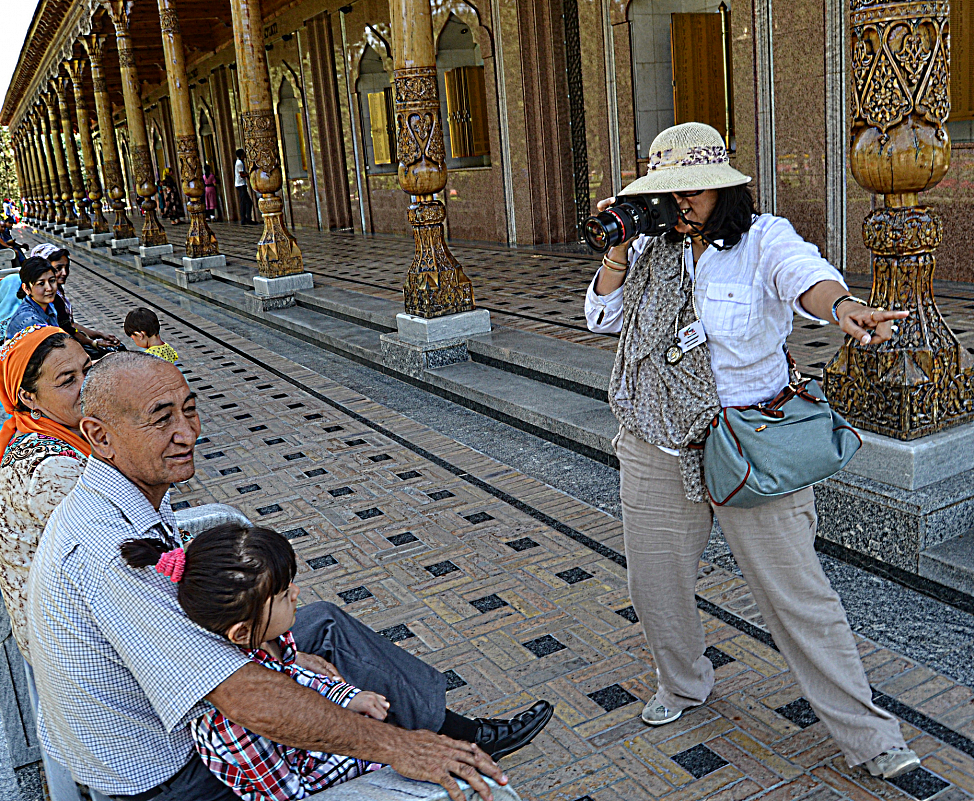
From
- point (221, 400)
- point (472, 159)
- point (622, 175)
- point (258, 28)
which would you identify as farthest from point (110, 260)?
point (221, 400)

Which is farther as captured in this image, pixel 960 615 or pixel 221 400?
pixel 221 400

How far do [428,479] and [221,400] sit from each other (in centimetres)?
269

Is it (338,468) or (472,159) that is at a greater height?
(472,159)

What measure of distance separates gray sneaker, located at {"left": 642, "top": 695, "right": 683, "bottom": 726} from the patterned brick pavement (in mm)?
34

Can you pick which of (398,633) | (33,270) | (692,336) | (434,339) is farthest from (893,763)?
(33,270)

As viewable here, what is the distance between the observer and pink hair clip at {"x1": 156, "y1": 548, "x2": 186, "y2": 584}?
1.59 m

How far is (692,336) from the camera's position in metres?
2.19

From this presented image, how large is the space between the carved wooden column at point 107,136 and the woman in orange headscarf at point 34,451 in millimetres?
17573

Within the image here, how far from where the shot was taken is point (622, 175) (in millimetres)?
10539

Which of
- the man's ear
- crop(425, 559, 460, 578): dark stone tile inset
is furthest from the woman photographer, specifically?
crop(425, 559, 460, 578): dark stone tile inset

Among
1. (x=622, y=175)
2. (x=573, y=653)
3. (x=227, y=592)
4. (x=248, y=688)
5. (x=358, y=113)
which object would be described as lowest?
(x=573, y=653)

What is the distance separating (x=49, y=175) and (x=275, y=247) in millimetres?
30058

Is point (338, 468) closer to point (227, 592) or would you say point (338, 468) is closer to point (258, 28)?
point (227, 592)

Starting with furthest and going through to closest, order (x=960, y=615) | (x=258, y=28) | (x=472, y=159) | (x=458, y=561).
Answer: (x=472, y=159), (x=258, y=28), (x=458, y=561), (x=960, y=615)
